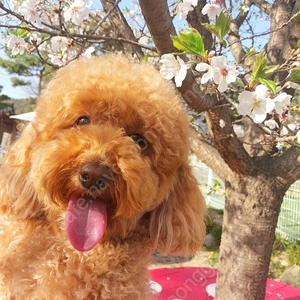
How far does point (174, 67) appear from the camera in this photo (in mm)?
1451

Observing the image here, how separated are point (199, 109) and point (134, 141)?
23.6 inches

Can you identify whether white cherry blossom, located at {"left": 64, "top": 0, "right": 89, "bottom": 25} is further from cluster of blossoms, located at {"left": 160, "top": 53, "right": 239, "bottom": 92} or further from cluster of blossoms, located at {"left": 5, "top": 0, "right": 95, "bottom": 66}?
cluster of blossoms, located at {"left": 160, "top": 53, "right": 239, "bottom": 92}

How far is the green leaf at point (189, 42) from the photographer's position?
53.0 inches

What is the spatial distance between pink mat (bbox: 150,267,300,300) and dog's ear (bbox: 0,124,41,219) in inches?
71.5

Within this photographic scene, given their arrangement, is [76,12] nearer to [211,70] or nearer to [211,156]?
[211,70]

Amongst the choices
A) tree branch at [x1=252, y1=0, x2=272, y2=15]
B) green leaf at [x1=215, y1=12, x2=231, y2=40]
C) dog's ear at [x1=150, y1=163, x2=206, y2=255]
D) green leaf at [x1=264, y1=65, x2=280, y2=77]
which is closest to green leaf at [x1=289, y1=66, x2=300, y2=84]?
green leaf at [x1=264, y1=65, x2=280, y2=77]

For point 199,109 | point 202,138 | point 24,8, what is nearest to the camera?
point 199,109

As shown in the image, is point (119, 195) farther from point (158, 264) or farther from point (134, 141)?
point (158, 264)

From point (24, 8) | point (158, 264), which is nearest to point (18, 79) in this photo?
point (158, 264)

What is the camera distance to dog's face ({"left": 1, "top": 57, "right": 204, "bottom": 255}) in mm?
1246

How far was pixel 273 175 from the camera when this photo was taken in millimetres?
2312

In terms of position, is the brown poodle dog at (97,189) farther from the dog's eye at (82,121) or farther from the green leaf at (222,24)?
the green leaf at (222,24)

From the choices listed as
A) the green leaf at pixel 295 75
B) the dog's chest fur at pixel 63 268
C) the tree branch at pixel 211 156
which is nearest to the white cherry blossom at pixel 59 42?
the tree branch at pixel 211 156

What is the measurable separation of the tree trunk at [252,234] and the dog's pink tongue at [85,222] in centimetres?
135
